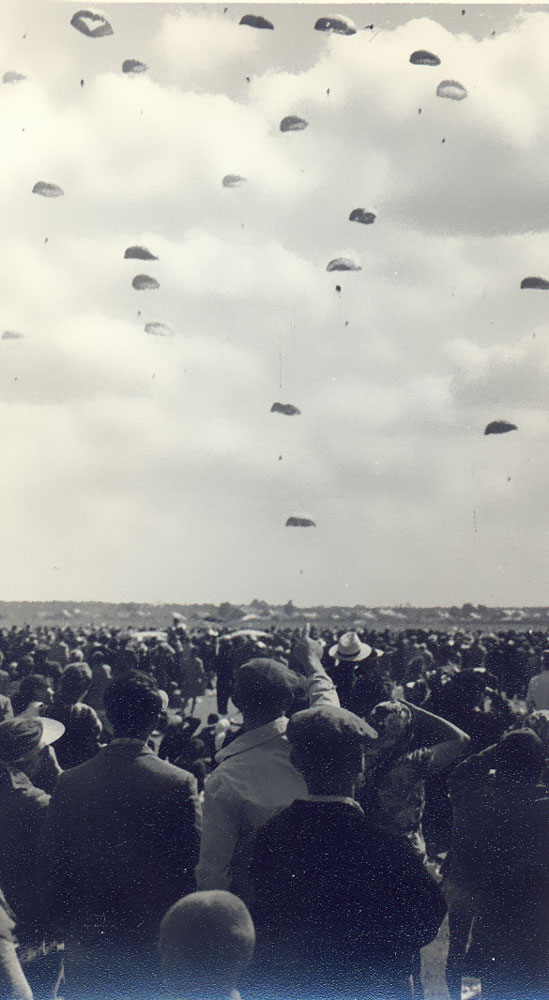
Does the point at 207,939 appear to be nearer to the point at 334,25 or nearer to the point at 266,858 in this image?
the point at 266,858

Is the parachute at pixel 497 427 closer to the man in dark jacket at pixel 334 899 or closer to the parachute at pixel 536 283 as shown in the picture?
the parachute at pixel 536 283

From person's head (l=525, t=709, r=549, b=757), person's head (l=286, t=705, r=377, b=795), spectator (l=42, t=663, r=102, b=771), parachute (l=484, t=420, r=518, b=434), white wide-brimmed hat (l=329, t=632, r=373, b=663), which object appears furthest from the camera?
A: parachute (l=484, t=420, r=518, b=434)

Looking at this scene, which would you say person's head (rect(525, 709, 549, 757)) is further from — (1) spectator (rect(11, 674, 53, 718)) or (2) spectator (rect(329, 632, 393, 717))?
(1) spectator (rect(11, 674, 53, 718))

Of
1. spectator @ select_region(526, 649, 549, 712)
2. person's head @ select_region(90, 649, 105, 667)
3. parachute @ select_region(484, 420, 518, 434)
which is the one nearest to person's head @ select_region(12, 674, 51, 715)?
spectator @ select_region(526, 649, 549, 712)

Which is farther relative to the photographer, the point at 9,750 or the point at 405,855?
the point at 9,750

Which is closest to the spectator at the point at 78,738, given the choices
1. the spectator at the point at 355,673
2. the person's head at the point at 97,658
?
the spectator at the point at 355,673

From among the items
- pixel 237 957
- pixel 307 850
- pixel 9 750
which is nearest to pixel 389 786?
pixel 9 750

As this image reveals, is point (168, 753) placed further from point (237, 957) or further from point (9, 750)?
point (237, 957)
